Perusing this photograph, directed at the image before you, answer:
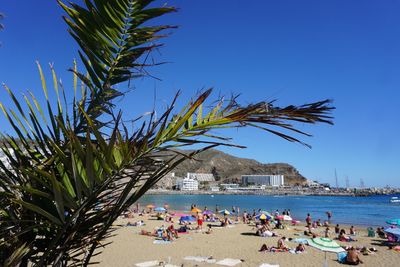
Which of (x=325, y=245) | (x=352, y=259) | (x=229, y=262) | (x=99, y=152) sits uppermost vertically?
(x=99, y=152)

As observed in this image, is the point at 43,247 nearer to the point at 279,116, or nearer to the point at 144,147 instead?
the point at 144,147

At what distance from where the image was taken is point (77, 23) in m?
1.96

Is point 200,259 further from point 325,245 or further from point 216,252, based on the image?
point 325,245

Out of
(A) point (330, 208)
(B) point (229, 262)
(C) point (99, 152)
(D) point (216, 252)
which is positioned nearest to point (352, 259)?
(B) point (229, 262)

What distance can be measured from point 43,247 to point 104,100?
898 millimetres

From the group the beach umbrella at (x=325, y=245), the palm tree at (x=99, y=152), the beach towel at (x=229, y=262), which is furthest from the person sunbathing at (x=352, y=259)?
the palm tree at (x=99, y=152)

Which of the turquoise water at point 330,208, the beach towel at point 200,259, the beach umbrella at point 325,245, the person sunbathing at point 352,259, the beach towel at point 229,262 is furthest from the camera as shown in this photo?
the turquoise water at point 330,208

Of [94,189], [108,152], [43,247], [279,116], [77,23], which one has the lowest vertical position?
[43,247]

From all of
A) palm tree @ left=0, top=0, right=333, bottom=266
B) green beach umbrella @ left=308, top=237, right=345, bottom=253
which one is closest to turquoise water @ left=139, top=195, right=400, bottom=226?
green beach umbrella @ left=308, top=237, right=345, bottom=253

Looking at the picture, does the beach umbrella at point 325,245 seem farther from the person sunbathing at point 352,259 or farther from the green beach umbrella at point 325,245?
the person sunbathing at point 352,259

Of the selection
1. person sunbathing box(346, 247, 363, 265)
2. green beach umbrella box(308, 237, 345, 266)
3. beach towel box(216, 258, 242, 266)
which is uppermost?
green beach umbrella box(308, 237, 345, 266)

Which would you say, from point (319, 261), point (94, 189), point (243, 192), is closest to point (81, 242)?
point (94, 189)

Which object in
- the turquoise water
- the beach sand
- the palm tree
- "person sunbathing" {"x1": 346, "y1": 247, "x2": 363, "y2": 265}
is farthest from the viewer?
the turquoise water

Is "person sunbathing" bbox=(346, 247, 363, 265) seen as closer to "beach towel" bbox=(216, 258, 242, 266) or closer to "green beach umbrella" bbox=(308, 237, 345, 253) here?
"green beach umbrella" bbox=(308, 237, 345, 253)
